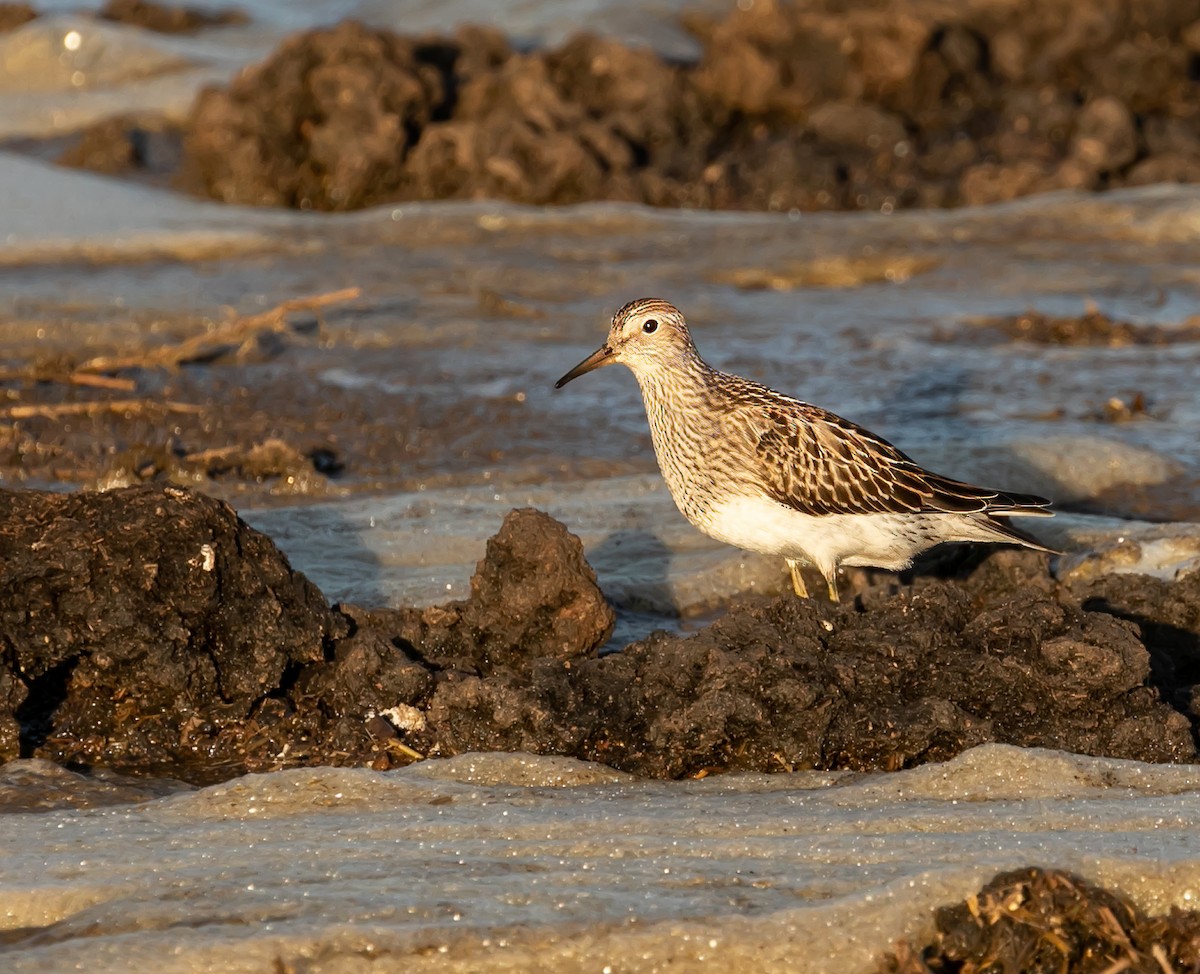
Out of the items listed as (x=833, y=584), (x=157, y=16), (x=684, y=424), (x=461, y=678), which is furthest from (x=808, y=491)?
(x=157, y=16)

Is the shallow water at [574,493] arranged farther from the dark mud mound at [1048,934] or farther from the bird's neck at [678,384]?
the bird's neck at [678,384]

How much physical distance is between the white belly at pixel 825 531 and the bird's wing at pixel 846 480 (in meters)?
0.04

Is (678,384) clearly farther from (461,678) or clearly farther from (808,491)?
(461,678)

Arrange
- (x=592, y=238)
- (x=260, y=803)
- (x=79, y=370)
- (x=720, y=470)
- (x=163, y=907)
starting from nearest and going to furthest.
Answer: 1. (x=163, y=907)
2. (x=260, y=803)
3. (x=720, y=470)
4. (x=79, y=370)
5. (x=592, y=238)

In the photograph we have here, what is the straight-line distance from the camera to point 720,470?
6.46m

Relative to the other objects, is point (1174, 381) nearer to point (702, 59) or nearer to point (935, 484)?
point (935, 484)

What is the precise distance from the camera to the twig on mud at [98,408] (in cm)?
868

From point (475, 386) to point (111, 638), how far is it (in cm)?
435

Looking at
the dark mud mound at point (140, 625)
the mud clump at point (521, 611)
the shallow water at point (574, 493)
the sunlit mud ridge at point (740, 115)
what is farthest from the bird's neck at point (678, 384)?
the sunlit mud ridge at point (740, 115)

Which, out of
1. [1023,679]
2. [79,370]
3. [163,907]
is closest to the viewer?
[163,907]

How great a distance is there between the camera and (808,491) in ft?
21.0

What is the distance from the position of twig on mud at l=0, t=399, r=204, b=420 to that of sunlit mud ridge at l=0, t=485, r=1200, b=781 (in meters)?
3.13

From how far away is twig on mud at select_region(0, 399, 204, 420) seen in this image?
8.68 m

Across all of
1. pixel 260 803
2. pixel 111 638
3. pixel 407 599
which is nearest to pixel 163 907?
pixel 260 803
